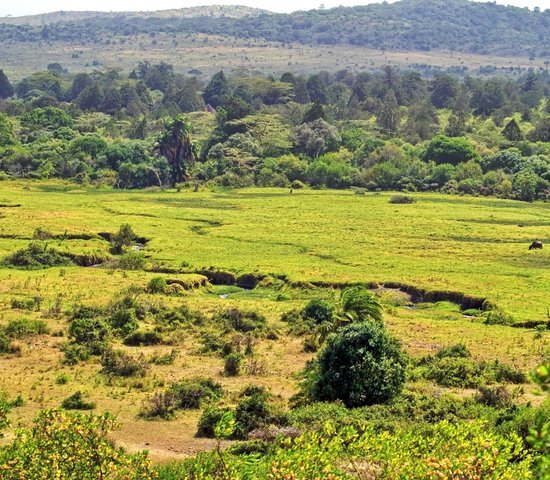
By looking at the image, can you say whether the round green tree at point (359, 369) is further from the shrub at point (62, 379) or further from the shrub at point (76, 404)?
the shrub at point (62, 379)

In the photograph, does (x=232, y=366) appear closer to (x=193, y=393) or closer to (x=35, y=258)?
(x=193, y=393)

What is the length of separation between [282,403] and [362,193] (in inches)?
3093

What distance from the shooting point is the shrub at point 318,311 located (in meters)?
51.1

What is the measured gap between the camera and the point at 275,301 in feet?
193

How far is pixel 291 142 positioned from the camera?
139875 mm

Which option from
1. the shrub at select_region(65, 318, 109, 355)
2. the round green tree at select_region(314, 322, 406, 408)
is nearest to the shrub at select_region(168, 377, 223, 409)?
the round green tree at select_region(314, 322, 406, 408)

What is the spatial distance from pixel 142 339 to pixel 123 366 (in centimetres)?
636

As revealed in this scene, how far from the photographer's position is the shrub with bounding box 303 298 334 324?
5112 cm

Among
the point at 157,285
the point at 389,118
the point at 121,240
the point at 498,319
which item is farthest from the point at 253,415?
the point at 389,118

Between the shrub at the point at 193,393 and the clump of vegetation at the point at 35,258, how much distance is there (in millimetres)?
30897

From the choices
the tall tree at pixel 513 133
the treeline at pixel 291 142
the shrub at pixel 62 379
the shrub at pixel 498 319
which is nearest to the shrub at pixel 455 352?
the shrub at pixel 498 319

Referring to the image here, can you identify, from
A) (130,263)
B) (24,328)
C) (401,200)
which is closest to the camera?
(24,328)

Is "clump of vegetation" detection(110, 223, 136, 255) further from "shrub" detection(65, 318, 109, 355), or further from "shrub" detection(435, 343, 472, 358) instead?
"shrub" detection(435, 343, 472, 358)

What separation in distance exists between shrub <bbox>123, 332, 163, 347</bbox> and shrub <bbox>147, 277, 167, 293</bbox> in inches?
464
